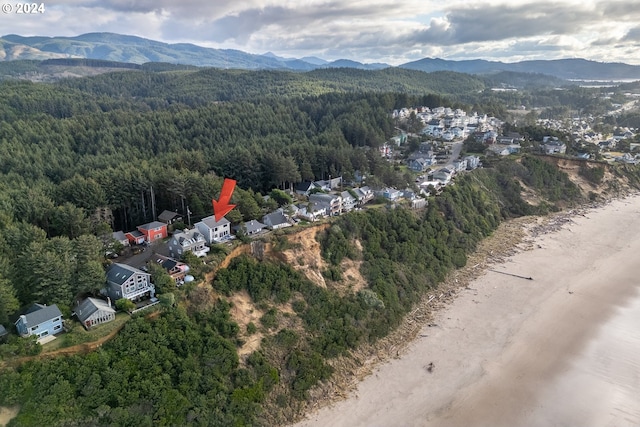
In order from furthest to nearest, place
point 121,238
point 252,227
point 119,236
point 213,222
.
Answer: point 252,227
point 119,236
point 121,238
point 213,222

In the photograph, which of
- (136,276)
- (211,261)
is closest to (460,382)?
(211,261)

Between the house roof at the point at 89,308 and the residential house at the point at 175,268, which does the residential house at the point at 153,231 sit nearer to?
the residential house at the point at 175,268

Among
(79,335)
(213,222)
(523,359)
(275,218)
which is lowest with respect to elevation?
(523,359)

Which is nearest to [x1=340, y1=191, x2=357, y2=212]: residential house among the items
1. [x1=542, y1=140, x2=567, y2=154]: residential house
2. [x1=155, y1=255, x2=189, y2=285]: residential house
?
[x1=155, y1=255, x2=189, y2=285]: residential house

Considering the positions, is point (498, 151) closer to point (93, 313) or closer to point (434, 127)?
point (434, 127)

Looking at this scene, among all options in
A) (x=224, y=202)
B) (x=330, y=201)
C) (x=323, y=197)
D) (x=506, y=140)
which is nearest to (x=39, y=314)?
(x=224, y=202)

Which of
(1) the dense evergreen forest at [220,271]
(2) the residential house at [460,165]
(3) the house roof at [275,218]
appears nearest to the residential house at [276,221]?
(3) the house roof at [275,218]
